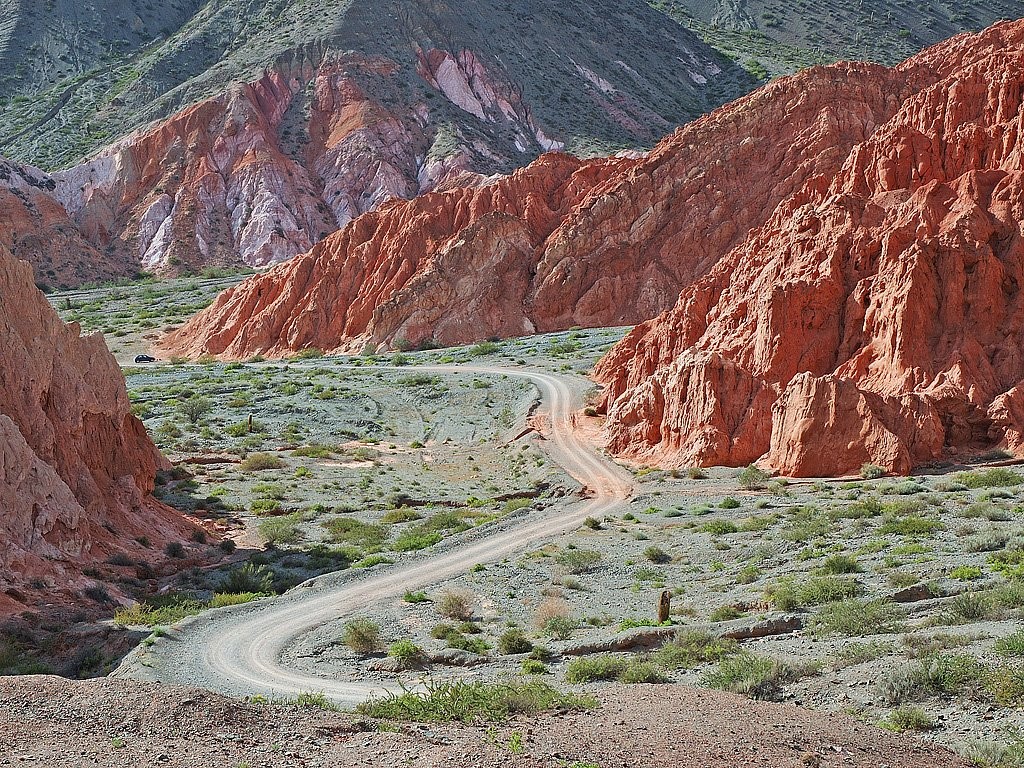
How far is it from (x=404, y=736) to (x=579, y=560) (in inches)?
579

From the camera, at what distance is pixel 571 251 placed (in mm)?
83562

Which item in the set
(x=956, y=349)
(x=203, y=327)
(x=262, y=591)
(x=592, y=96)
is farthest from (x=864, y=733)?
(x=592, y=96)

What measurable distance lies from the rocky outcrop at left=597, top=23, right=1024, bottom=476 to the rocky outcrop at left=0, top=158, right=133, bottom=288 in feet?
251

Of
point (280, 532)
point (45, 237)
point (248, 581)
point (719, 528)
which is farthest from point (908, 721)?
point (45, 237)

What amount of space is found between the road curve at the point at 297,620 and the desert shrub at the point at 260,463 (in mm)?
14358

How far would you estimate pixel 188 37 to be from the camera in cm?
14675

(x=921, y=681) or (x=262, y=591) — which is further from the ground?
(x=921, y=681)

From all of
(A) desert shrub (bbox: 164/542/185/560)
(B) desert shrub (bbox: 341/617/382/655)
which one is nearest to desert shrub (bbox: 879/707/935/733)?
(B) desert shrub (bbox: 341/617/382/655)

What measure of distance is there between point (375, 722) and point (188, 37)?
5960 inches

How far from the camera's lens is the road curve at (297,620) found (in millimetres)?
18219

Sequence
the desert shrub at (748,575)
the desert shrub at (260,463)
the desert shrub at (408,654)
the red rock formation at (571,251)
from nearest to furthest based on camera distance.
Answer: the desert shrub at (408,654) < the desert shrub at (748,575) < the desert shrub at (260,463) < the red rock formation at (571,251)

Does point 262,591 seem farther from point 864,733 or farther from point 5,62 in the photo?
point 5,62

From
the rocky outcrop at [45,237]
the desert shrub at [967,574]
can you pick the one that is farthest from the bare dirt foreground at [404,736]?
the rocky outcrop at [45,237]

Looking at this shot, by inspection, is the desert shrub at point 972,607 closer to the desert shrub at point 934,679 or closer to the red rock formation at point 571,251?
the desert shrub at point 934,679
